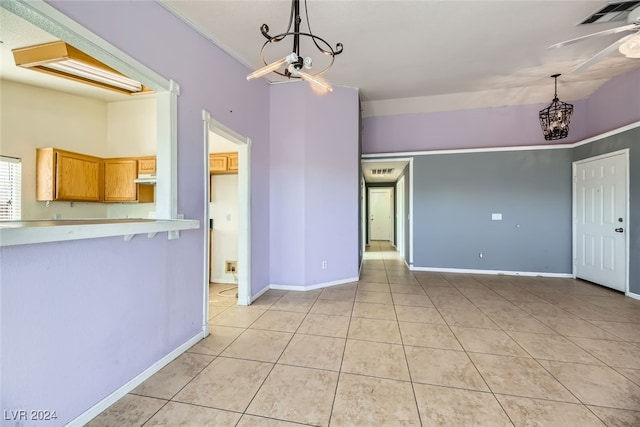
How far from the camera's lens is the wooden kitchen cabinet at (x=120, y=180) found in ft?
12.8

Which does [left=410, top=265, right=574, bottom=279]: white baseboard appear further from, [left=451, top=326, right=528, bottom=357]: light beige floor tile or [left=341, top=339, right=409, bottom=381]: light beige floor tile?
[left=341, top=339, right=409, bottom=381]: light beige floor tile

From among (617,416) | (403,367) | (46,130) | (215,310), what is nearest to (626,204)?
(617,416)

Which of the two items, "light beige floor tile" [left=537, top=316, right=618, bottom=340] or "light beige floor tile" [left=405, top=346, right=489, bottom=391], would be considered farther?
"light beige floor tile" [left=537, top=316, right=618, bottom=340]

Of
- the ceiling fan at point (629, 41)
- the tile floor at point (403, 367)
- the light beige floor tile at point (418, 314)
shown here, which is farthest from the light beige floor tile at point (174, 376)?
the ceiling fan at point (629, 41)

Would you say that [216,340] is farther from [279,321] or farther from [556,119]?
[556,119]

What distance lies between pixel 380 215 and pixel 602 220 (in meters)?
7.13

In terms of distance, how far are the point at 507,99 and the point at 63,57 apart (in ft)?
20.7

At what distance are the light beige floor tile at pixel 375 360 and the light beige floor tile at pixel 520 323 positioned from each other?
1363 millimetres

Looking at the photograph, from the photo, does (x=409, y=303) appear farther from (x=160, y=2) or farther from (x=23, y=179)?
(x=23, y=179)

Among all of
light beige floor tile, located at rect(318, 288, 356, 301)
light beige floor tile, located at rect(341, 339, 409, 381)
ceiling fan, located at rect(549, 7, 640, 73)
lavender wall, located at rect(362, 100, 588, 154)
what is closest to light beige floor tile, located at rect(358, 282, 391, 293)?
light beige floor tile, located at rect(318, 288, 356, 301)

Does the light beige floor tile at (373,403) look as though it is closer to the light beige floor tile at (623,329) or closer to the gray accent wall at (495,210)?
the light beige floor tile at (623,329)

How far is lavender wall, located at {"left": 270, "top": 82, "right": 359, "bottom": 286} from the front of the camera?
3.99 m

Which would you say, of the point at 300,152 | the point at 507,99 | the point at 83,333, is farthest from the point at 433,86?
the point at 83,333

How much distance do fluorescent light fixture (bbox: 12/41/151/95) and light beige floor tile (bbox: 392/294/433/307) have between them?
419 cm
